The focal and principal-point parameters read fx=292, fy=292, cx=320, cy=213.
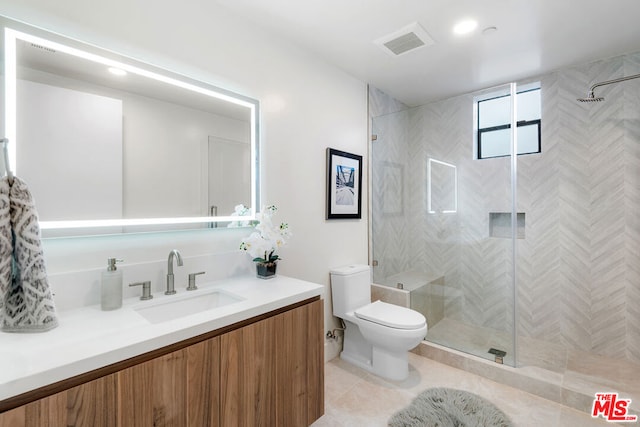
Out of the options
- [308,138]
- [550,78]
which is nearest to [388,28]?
[308,138]

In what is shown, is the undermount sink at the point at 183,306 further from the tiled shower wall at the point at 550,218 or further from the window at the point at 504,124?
the window at the point at 504,124

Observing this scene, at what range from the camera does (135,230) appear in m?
1.37

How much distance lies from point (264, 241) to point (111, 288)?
0.74m

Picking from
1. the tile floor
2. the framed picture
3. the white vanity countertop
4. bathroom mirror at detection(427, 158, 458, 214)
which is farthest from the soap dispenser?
bathroom mirror at detection(427, 158, 458, 214)

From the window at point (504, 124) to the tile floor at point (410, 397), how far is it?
1717 mm

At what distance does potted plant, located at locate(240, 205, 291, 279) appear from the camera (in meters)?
1.66

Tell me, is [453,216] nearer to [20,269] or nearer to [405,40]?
[405,40]

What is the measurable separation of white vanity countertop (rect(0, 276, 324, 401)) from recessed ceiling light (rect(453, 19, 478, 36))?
1.96m

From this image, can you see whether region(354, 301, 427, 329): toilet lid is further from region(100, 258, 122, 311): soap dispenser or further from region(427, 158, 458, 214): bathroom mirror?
region(100, 258, 122, 311): soap dispenser

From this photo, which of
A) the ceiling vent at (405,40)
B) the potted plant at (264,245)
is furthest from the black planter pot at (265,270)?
the ceiling vent at (405,40)

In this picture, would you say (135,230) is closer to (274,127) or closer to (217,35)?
(274,127)

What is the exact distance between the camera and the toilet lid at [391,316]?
2002 mm

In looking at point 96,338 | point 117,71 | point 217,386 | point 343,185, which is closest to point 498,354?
point 343,185

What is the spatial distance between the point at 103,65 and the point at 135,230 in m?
0.75
